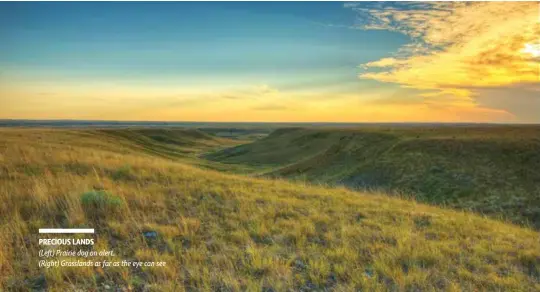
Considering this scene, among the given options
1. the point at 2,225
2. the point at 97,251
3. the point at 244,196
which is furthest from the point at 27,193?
the point at 244,196

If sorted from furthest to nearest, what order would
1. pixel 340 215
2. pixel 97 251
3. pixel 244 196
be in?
pixel 244 196 < pixel 340 215 < pixel 97 251

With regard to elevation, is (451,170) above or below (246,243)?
below

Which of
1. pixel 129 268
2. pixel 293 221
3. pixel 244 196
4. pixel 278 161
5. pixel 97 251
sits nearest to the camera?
pixel 129 268

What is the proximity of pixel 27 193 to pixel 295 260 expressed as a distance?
22.1ft

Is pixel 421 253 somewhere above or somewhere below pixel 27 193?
below

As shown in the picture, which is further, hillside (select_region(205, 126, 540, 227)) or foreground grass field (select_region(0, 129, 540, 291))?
hillside (select_region(205, 126, 540, 227))

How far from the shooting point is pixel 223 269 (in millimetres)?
5426

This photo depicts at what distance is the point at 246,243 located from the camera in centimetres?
652

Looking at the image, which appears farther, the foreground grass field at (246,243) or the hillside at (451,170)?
the hillside at (451,170)

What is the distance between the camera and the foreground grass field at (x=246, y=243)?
5.10 meters

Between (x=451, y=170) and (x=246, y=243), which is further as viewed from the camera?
(x=451, y=170)

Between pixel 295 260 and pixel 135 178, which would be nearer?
pixel 295 260

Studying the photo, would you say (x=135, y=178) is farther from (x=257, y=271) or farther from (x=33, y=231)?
(x=257, y=271)

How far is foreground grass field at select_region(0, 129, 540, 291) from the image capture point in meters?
5.10
